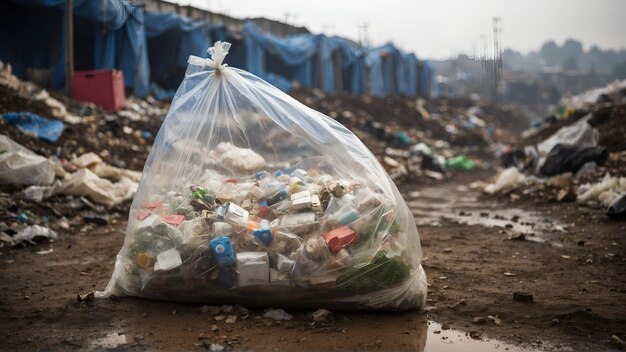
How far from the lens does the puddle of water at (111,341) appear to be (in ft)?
6.68

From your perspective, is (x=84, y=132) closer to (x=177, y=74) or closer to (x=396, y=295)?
(x=177, y=74)

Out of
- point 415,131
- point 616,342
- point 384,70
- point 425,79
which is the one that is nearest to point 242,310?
point 616,342

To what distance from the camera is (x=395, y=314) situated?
2328 millimetres

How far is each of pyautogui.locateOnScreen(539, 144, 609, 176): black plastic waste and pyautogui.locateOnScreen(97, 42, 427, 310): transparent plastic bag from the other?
15.6ft

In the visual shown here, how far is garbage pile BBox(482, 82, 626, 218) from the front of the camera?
507 centimetres

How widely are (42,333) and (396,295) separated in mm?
1571

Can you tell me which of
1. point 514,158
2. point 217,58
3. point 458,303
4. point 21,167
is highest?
point 217,58

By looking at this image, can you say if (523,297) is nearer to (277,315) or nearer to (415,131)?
(277,315)

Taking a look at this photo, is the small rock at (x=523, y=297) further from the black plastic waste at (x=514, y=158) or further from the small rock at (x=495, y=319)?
the black plastic waste at (x=514, y=158)

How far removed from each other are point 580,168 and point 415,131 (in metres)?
7.11

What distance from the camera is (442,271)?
10.1 ft

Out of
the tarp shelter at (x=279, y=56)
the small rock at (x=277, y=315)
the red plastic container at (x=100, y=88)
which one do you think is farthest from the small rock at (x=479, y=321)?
the tarp shelter at (x=279, y=56)

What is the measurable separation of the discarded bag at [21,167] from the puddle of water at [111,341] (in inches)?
124

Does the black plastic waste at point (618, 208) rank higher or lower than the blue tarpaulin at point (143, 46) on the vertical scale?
lower
